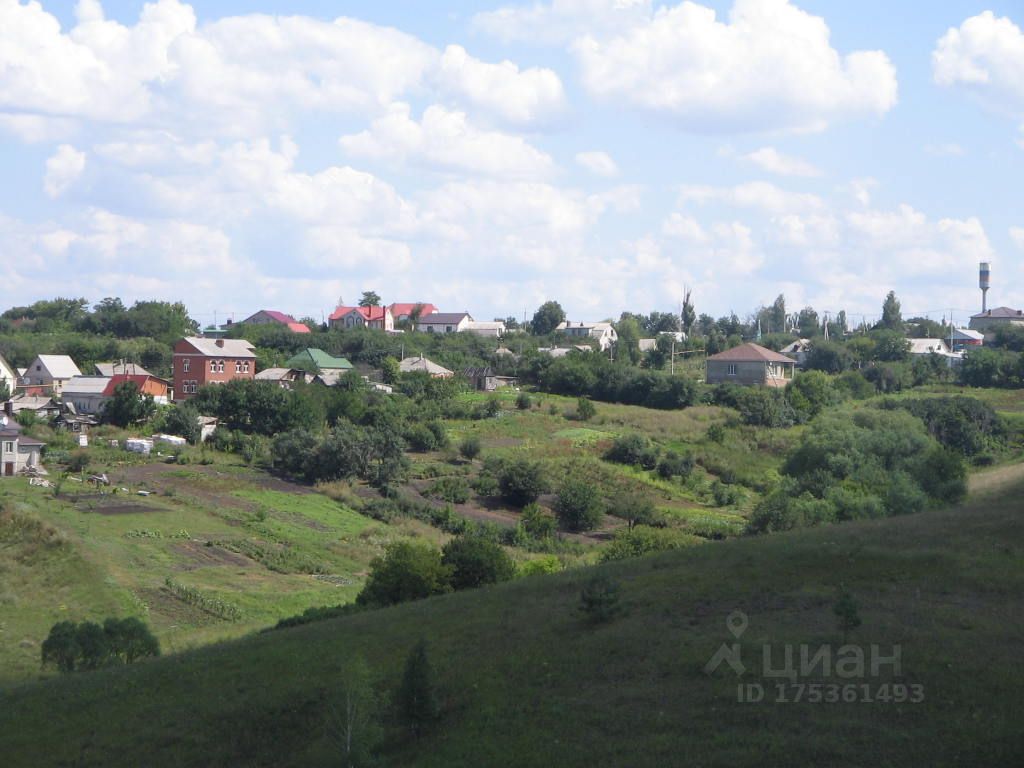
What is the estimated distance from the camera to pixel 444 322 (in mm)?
134125

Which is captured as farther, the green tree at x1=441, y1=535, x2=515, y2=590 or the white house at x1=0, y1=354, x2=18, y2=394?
the white house at x1=0, y1=354, x2=18, y2=394

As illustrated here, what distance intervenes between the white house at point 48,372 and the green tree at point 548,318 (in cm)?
6643

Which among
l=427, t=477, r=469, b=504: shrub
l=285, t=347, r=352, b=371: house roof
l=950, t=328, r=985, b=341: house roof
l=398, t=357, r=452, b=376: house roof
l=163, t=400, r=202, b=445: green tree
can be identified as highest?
l=950, t=328, r=985, b=341: house roof

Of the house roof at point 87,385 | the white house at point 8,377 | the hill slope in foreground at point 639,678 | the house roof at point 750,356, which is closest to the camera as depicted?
the hill slope in foreground at point 639,678

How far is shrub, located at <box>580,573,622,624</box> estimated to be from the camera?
2067 centimetres

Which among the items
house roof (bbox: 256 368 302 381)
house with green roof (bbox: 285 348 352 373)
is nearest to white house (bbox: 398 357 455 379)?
house with green roof (bbox: 285 348 352 373)

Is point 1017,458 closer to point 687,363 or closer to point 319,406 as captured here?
point 319,406

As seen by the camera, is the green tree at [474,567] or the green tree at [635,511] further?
the green tree at [635,511]

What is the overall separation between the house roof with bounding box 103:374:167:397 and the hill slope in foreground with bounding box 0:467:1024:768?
160ft

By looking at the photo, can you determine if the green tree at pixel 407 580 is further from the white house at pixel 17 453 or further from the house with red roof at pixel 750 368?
the house with red roof at pixel 750 368

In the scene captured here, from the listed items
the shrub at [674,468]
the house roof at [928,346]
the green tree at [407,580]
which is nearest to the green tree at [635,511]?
the shrub at [674,468]

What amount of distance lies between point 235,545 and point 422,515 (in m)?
11.1

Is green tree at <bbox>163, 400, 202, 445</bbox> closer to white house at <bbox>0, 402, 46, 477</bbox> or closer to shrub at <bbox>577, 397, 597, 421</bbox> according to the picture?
white house at <bbox>0, 402, 46, 477</bbox>

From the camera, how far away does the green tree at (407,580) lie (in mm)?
28891
